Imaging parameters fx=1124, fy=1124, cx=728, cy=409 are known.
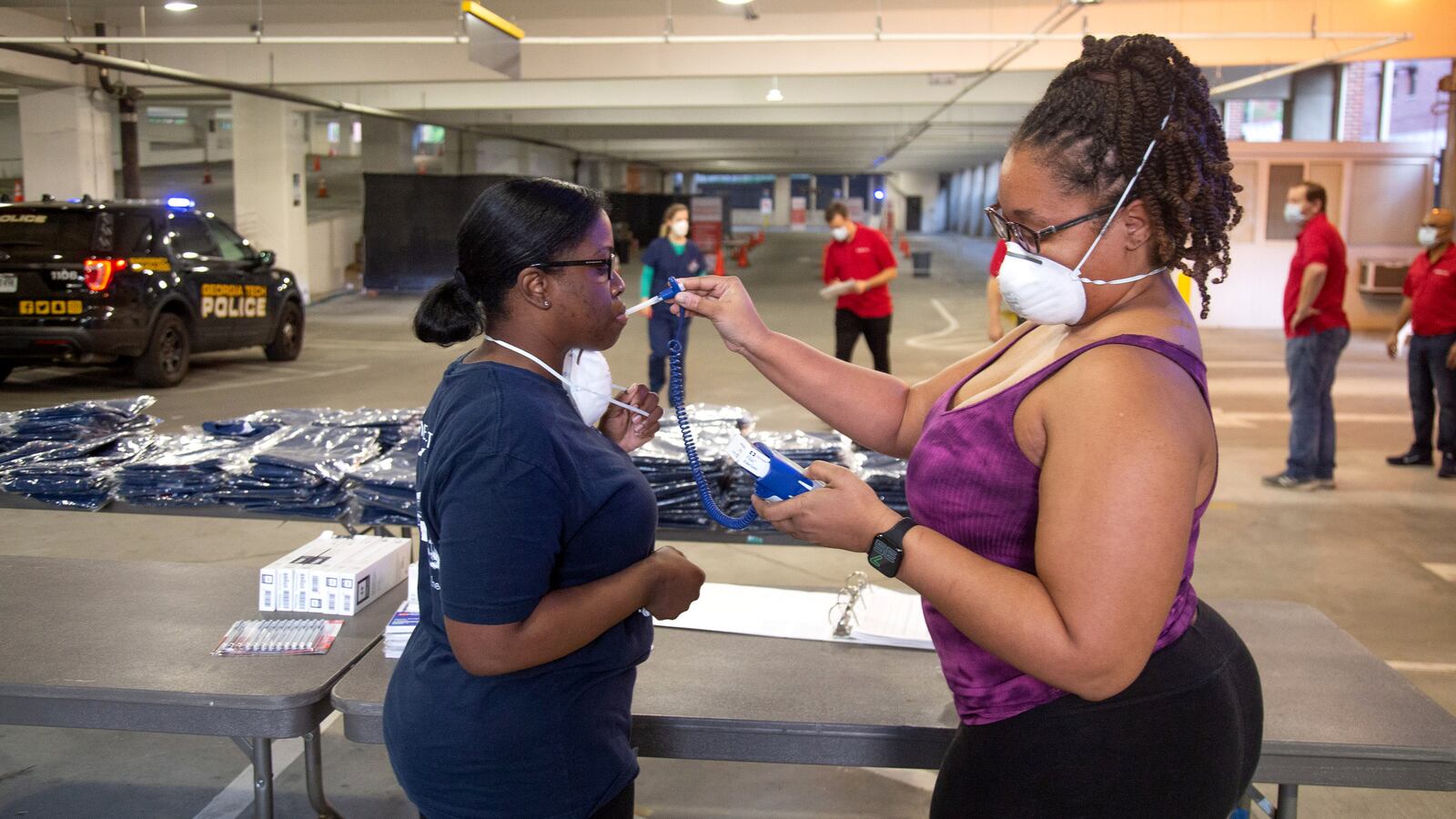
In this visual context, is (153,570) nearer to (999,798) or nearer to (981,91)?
(999,798)

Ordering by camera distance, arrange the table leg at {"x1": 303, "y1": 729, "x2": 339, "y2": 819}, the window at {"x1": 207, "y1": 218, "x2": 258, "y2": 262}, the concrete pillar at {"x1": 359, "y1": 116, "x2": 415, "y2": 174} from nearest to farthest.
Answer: the table leg at {"x1": 303, "y1": 729, "x2": 339, "y2": 819} < the window at {"x1": 207, "y1": 218, "x2": 258, "y2": 262} < the concrete pillar at {"x1": 359, "y1": 116, "x2": 415, "y2": 174}

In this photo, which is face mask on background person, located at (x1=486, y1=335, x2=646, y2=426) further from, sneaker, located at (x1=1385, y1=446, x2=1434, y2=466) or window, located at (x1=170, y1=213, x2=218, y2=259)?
window, located at (x1=170, y1=213, x2=218, y2=259)

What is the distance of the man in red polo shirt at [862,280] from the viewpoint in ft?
26.9

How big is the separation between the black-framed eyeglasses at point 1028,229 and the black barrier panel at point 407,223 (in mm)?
19138

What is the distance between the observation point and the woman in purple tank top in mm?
1241

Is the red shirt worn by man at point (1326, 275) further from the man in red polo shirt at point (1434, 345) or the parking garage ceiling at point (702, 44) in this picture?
the parking garage ceiling at point (702, 44)

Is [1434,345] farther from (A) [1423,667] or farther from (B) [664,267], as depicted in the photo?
(B) [664,267]

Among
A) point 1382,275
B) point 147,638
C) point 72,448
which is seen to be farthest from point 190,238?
point 1382,275

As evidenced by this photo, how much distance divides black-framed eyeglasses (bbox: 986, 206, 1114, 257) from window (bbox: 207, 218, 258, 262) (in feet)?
34.5

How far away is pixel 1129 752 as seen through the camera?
1.35m

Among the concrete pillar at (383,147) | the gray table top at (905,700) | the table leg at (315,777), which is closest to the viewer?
the gray table top at (905,700)

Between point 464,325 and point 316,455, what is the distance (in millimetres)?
1820

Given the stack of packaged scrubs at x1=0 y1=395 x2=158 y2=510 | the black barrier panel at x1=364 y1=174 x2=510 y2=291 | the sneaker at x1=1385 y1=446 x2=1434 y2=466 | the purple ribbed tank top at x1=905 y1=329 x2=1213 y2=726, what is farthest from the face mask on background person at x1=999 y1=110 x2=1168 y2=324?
the black barrier panel at x1=364 y1=174 x2=510 y2=291

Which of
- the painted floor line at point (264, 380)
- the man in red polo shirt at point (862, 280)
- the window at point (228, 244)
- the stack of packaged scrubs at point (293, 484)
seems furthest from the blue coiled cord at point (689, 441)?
the window at point (228, 244)
